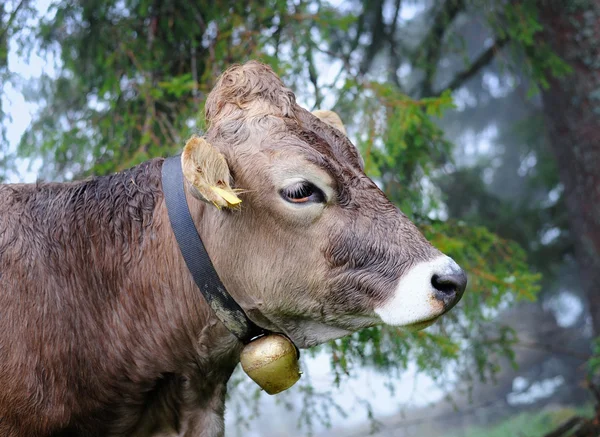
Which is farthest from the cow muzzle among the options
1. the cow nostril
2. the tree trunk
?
the tree trunk

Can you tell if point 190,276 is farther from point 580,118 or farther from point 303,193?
point 580,118

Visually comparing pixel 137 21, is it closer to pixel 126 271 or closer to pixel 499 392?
pixel 126 271

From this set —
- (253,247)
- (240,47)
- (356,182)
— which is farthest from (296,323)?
(240,47)

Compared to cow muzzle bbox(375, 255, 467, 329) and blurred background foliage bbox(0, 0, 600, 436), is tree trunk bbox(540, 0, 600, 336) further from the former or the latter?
cow muzzle bbox(375, 255, 467, 329)

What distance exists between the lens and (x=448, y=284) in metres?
2.58

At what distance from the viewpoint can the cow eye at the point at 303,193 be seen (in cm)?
274

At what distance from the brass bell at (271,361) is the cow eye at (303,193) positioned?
61cm

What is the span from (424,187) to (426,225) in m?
0.77

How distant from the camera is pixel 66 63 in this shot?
5.90 meters

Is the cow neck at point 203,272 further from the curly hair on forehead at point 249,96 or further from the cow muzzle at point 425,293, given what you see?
the cow muzzle at point 425,293

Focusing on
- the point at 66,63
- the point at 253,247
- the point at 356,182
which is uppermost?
the point at 66,63

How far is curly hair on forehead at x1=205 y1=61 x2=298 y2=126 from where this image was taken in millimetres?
3023

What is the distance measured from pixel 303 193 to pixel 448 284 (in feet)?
2.18

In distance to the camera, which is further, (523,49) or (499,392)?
(499,392)
